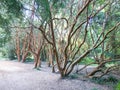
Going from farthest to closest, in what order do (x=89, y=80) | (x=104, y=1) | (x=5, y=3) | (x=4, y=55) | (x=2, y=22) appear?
(x=4, y=55), (x=89, y=80), (x=104, y=1), (x=2, y=22), (x=5, y=3)

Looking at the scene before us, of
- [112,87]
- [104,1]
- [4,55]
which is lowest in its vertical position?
[112,87]

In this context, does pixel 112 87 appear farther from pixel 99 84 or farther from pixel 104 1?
pixel 104 1

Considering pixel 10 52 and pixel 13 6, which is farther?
pixel 10 52

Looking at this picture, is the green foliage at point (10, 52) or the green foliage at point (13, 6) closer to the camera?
the green foliage at point (13, 6)

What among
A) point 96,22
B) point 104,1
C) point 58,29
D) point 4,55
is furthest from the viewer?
point 4,55

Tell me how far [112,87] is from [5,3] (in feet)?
19.1

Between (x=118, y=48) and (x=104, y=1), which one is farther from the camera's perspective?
(x=118, y=48)

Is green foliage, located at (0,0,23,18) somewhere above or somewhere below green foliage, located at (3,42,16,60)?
above

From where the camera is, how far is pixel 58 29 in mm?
12953

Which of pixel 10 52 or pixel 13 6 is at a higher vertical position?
pixel 13 6

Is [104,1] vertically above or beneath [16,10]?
above

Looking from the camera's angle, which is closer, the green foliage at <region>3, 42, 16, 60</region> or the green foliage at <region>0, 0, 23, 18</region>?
the green foliage at <region>0, 0, 23, 18</region>

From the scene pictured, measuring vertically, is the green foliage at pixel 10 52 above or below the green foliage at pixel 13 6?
below

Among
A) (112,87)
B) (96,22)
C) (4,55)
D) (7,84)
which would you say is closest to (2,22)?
(7,84)
